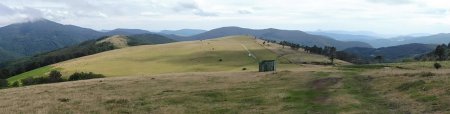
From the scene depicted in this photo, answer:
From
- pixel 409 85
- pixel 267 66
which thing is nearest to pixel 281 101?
pixel 409 85

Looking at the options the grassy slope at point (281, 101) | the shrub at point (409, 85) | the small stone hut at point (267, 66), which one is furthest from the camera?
the small stone hut at point (267, 66)

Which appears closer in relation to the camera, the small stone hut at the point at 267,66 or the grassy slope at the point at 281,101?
the grassy slope at the point at 281,101

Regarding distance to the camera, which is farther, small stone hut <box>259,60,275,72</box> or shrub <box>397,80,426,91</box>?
small stone hut <box>259,60,275,72</box>

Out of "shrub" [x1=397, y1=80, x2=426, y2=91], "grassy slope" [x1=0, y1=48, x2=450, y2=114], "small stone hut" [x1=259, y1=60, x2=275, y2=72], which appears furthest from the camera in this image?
"small stone hut" [x1=259, y1=60, x2=275, y2=72]

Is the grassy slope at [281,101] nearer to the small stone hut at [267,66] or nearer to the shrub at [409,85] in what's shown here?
the shrub at [409,85]

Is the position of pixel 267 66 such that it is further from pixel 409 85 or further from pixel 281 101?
pixel 281 101

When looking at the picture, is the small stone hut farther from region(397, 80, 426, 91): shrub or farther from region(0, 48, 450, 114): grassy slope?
region(397, 80, 426, 91): shrub

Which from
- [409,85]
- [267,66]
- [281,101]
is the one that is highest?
[409,85]

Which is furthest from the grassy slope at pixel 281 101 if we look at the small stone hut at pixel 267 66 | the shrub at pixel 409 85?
the small stone hut at pixel 267 66

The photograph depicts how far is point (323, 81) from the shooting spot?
59.1 meters

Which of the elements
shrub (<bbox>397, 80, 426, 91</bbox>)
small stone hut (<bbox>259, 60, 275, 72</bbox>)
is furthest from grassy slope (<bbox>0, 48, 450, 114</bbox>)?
small stone hut (<bbox>259, 60, 275, 72</bbox>)

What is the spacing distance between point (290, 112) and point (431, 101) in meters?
10.2

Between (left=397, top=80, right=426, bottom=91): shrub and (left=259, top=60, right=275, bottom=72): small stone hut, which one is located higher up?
(left=397, top=80, right=426, bottom=91): shrub

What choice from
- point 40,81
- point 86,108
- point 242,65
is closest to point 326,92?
point 86,108
